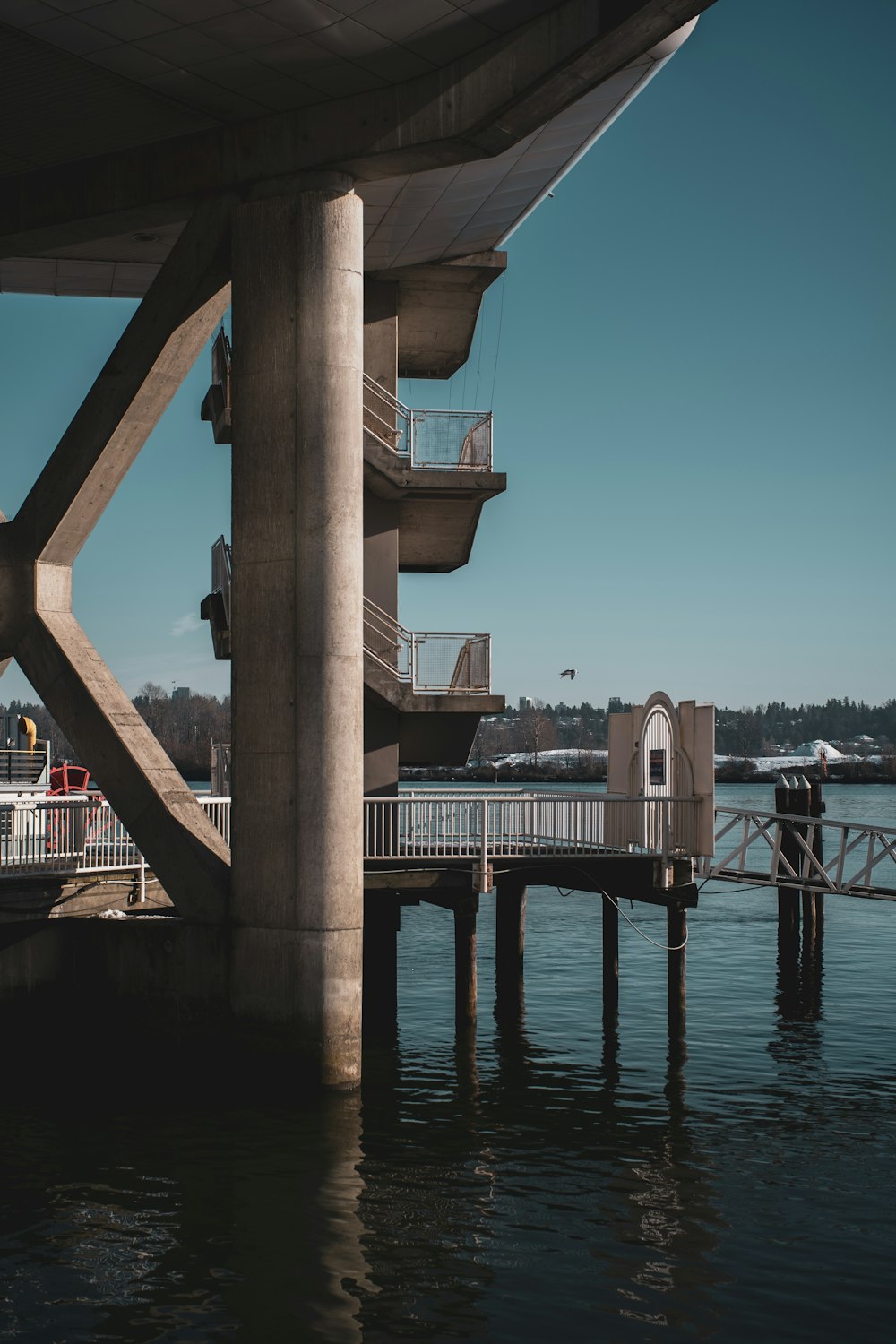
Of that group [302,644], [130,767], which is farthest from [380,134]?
[130,767]

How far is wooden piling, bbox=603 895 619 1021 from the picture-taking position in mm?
24875

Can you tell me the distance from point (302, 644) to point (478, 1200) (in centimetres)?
773

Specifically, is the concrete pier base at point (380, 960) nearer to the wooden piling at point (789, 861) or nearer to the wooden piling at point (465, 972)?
the wooden piling at point (465, 972)

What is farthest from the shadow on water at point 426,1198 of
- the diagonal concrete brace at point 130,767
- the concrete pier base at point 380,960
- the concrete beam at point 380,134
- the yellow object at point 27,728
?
the yellow object at point 27,728

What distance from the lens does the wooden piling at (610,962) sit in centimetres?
2488

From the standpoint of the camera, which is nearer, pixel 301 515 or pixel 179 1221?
pixel 179 1221

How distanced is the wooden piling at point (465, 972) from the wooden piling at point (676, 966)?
11.7 feet

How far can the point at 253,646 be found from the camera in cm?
1831

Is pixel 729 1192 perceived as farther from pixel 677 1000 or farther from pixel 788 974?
pixel 788 974

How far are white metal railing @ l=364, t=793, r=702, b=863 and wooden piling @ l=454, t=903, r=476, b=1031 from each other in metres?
1.59

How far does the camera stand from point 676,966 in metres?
23.4

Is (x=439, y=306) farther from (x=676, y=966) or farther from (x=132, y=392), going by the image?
(x=676, y=966)

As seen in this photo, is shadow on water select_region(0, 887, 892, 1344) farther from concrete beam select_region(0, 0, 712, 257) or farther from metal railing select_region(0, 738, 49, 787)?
metal railing select_region(0, 738, 49, 787)

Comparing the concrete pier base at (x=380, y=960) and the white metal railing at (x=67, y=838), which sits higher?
the white metal railing at (x=67, y=838)
